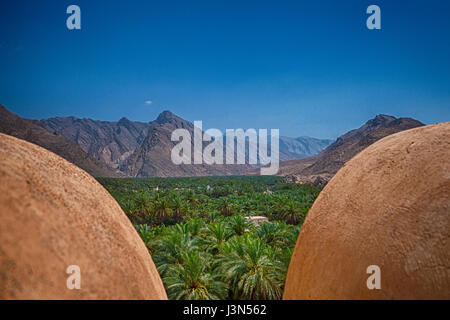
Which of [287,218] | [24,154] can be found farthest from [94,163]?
[24,154]

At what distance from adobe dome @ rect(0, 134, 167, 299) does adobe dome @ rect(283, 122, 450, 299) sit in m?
2.05

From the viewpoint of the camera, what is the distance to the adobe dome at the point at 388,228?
248 cm

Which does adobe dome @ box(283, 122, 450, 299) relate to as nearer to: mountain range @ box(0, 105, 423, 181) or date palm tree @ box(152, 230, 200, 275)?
date palm tree @ box(152, 230, 200, 275)

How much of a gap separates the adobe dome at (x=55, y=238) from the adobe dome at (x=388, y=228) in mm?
2053

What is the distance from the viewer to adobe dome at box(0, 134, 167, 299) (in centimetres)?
192

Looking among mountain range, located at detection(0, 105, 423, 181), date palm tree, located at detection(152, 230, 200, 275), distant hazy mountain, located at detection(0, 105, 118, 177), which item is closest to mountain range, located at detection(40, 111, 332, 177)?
mountain range, located at detection(0, 105, 423, 181)

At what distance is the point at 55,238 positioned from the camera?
83.7 inches

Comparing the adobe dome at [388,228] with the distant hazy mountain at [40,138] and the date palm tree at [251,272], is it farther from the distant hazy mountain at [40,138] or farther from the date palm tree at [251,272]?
the distant hazy mountain at [40,138]

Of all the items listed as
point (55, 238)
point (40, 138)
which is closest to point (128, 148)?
point (40, 138)

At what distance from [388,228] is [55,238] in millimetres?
3177

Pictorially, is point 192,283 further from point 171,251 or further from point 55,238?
point 55,238

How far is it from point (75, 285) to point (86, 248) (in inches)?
12.0
